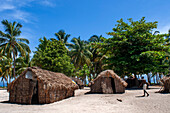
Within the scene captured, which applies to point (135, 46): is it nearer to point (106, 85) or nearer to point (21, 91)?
point (106, 85)

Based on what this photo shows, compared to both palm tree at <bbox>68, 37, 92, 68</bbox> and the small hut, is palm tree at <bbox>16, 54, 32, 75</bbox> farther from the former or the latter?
the small hut

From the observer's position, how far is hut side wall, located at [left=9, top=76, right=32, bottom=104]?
9034 millimetres

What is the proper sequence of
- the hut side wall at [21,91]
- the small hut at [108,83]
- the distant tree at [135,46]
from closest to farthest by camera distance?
the hut side wall at [21,91] → the small hut at [108,83] → the distant tree at [135,46]

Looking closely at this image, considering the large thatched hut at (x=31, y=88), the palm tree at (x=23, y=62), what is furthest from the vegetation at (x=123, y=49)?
the large thatched hut at (x=31, y=88)

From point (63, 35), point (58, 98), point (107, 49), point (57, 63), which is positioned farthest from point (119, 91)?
point (63, 35)

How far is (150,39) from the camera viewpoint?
66.1 feet

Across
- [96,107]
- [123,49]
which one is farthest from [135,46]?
[96,107]

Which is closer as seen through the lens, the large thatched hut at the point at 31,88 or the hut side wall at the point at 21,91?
the large thatched hut at the point at 31,88

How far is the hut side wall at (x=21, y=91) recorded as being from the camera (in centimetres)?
903

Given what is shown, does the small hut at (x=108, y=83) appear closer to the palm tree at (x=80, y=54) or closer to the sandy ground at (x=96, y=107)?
the sandy ground at (x=96, y=107)

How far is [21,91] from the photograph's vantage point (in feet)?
30.1

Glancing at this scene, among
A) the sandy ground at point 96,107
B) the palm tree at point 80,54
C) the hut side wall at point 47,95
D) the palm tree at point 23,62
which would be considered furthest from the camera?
the palm tree at point 23,62

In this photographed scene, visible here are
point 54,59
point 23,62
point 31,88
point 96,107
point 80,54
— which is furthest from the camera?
point 23,62

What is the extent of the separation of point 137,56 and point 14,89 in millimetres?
15038
